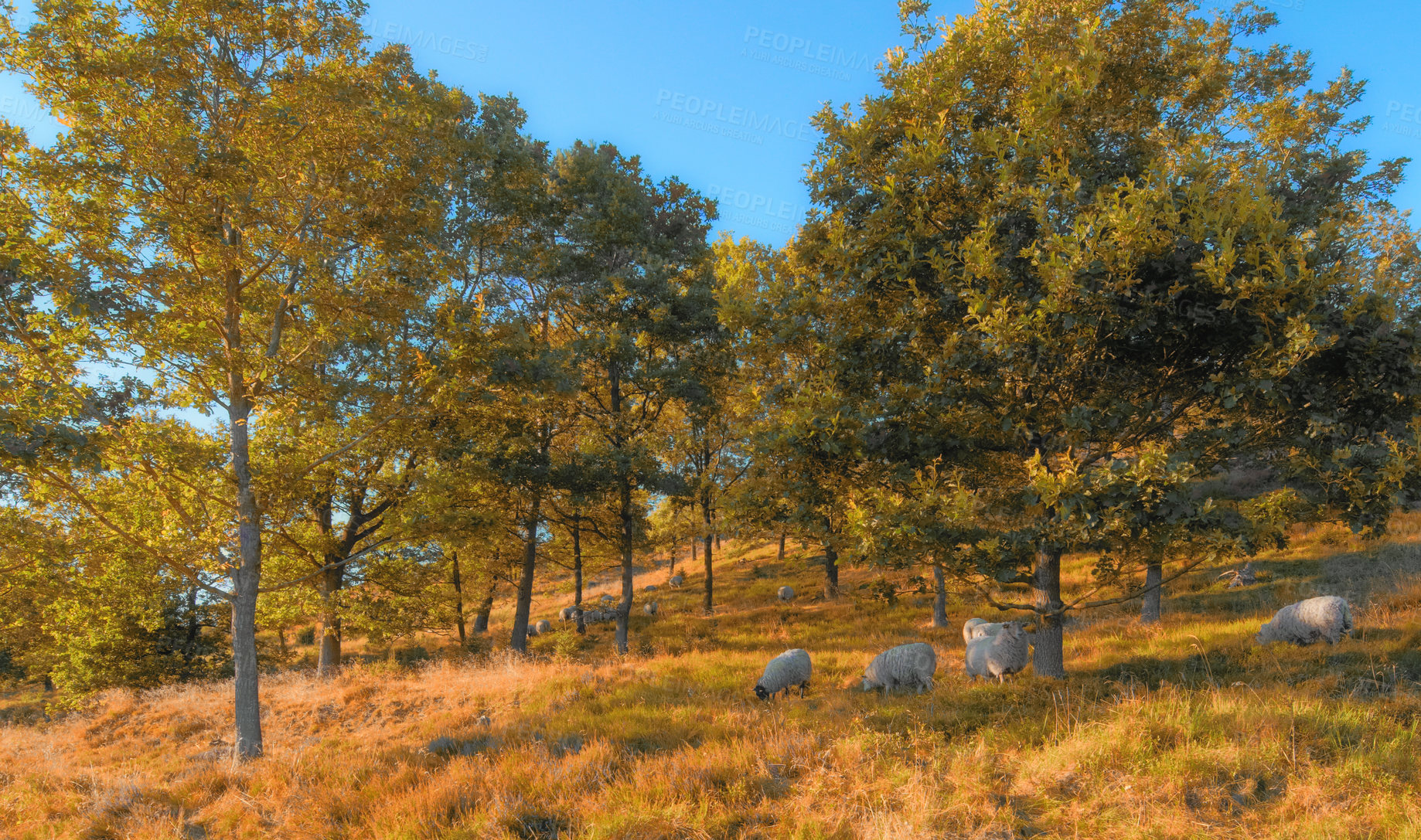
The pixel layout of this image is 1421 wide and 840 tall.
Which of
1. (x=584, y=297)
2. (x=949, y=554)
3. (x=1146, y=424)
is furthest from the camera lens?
(x=584, y=297)

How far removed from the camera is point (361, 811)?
6.69 metres

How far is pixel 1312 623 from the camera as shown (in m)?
9.57

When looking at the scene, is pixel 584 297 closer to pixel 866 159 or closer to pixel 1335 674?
pixel 866 159

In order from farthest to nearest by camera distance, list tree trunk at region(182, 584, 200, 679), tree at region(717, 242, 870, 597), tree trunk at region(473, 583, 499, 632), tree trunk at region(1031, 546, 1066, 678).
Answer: tree trunk at region(473, 583, 499, 632) < tree trunk at region(182, 584, 200, 679) < tree trunk at region(1031, 546, 1066, 678) < tree at region(717, 242, 870, 597)

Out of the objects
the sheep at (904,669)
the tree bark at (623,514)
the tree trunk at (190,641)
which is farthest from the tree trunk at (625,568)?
the tree trunk at (190,641)

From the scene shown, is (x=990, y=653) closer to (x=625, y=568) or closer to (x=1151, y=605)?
(x=1151, y=605)

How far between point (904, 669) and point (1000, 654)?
5.70ft

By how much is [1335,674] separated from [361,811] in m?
12.8

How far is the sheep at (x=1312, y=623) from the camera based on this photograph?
370 inches

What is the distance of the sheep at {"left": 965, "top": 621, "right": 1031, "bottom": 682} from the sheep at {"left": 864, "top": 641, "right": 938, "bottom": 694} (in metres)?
0.92

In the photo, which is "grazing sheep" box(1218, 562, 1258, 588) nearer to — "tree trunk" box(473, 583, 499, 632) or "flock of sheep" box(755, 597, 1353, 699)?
"flock of sheep" box(755, 597, 1353, 699)

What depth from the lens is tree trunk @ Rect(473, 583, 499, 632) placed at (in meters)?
22.7

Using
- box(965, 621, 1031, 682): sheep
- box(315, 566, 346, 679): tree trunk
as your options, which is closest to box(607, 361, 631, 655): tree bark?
box(315, 566, 346, 679): tree trunk

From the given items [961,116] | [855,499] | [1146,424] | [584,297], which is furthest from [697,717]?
[584,297]
